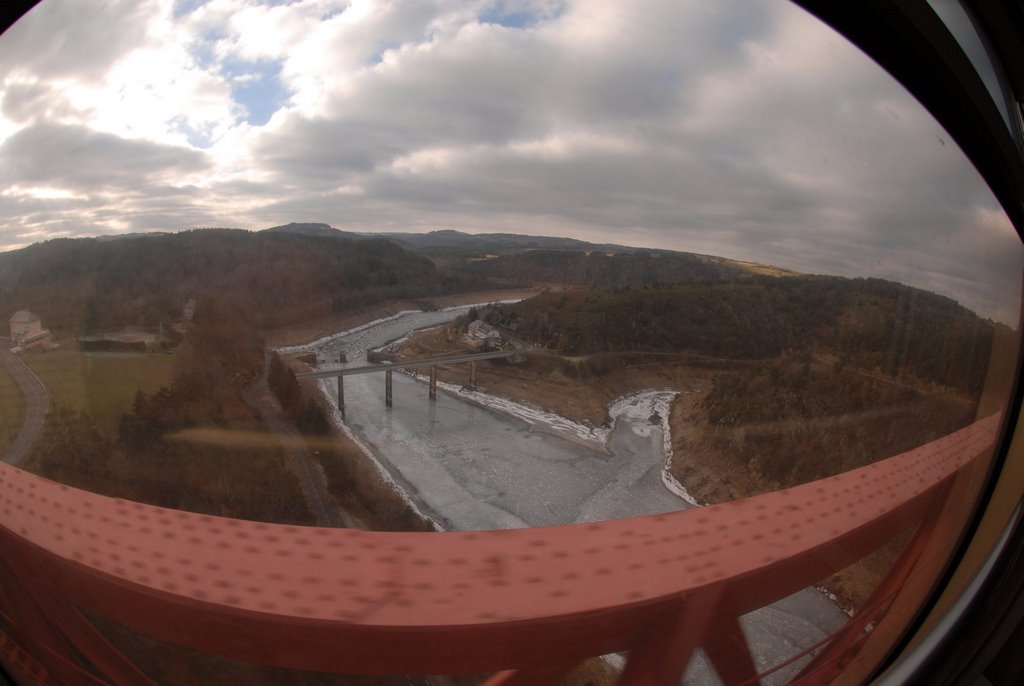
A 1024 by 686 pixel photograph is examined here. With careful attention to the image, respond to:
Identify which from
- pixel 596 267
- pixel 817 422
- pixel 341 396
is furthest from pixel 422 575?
pixel 596 267

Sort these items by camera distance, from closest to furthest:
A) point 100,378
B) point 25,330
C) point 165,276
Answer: point 25,330 → point 100,378 → point 165,276

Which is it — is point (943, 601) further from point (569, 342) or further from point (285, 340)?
point (285, 340)

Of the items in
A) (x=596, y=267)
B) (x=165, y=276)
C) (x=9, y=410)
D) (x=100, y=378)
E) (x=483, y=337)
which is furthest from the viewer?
(x=483, y=337)

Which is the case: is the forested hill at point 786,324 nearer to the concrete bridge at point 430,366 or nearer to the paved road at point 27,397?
the concrete bridge at point 430,366

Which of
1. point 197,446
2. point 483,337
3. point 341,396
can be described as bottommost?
point 197,446

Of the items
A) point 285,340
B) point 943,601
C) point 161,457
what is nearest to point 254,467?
point 161,457

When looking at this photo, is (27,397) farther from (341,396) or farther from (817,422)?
(817,422)

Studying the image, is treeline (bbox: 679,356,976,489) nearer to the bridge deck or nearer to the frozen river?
the frozen river
